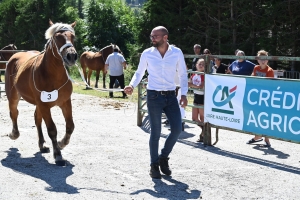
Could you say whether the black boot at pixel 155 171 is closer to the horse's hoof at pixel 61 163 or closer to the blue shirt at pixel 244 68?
the horse's hoof at pixel 61 163

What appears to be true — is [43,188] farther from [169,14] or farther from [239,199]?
[169,14]

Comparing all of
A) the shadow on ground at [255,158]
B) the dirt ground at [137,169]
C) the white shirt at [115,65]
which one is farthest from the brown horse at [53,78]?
the white shirt at [115,65]

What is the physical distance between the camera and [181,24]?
2834cm

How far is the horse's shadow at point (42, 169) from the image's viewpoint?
722cm

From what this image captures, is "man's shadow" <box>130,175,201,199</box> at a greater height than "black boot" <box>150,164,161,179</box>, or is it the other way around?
"black boot" <box>150,164,161,179</box>

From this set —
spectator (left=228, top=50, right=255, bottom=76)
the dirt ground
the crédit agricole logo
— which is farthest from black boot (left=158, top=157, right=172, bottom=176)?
spectator (left=228, top=50, right=255, bottom=76)

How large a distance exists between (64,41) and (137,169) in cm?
233

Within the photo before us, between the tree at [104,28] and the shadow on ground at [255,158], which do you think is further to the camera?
the tree at [104,28]

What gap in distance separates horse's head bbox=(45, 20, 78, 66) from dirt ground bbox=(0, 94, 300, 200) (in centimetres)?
174

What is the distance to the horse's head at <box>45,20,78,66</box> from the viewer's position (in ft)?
26.4

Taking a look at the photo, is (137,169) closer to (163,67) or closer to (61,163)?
(61,163)

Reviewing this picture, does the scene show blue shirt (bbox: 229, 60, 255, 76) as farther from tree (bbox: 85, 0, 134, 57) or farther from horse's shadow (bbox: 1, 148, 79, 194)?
tree (bbox: 85, 0, 134, 57)

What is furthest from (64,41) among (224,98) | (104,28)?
(104,28)

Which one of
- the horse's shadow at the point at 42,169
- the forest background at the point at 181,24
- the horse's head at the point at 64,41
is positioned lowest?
the horse's shadow at the point at 42,169
